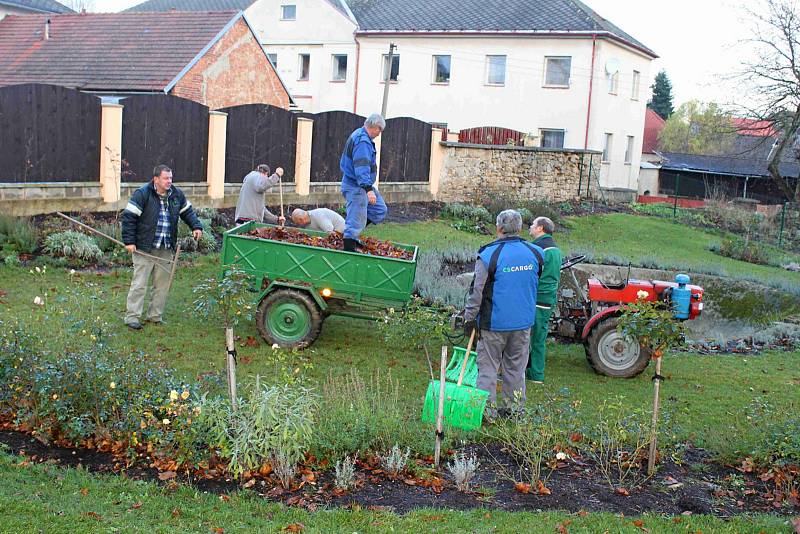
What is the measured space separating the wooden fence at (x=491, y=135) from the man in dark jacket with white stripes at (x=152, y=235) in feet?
75.8

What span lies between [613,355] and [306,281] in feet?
10.8

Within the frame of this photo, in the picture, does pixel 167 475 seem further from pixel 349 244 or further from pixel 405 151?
pixel 405 151

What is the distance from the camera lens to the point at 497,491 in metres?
5.61

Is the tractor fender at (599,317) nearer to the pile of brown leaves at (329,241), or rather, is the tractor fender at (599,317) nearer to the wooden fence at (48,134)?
the pile of brown leaves at (329,241)

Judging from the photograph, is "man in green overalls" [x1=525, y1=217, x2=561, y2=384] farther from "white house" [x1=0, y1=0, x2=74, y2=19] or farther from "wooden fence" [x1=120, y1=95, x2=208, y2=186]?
"white house" [x1=0, y1=0, x2=74, y2=19]

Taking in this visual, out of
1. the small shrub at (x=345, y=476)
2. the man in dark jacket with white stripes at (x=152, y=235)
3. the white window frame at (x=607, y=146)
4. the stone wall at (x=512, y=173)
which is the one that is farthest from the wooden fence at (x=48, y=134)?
the white window frame at (x=607, y=146)

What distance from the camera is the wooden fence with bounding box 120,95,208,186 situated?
16250 mm

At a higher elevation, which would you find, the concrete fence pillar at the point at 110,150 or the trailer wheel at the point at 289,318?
the concrete fence pillar at the point at 110,150

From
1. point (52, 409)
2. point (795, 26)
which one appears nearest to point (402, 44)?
point (795, 26)

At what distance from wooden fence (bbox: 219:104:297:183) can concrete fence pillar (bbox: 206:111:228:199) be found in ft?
1.23

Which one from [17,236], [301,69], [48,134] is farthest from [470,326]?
[301,69]

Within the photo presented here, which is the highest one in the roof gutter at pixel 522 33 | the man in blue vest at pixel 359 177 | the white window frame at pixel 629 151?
the roof gutter at pixel 522 33

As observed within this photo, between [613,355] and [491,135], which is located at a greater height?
[491,135]

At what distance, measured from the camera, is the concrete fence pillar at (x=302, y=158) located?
20.3 metres
